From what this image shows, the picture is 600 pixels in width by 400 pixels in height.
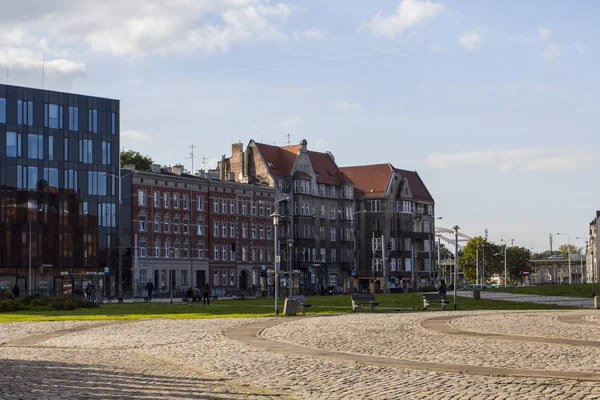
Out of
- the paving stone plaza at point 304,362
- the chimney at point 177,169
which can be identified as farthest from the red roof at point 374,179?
the paving stone plaza at point 304,362

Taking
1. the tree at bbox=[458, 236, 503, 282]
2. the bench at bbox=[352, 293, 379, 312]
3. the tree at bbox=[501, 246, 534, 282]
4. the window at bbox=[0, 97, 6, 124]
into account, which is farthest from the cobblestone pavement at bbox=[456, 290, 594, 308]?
the tree at bbox=[501, 246, 534, 282]

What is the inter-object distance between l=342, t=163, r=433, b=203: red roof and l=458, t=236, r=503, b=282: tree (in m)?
23.7

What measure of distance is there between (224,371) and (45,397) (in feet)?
15.5

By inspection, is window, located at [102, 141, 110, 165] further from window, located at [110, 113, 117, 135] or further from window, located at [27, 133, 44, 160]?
window, located at [27, 133, 44, 160]

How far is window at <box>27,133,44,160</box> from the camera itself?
311 feet

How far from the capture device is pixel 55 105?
9706 cm

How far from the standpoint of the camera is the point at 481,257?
6786 inches

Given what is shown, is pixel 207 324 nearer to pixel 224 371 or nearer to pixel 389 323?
pixel 389 323

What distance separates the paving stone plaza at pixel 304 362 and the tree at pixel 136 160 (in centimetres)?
8508

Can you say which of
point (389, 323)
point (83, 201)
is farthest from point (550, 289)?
point (389, 323)

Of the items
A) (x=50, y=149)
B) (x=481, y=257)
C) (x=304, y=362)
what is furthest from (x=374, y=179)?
(x=304, y=362)

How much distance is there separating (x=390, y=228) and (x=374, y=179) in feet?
25.0

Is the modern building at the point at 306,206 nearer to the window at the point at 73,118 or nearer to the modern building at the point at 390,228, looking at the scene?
the modern building at the point at 390,228

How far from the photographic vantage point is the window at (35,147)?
94688mm
